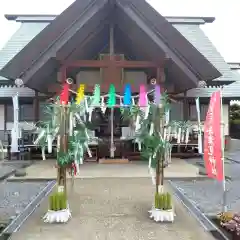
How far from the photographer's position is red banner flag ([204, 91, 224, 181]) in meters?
4.96

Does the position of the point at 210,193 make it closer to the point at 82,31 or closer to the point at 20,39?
the point at 82,31

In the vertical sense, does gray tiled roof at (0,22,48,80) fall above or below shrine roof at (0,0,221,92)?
above

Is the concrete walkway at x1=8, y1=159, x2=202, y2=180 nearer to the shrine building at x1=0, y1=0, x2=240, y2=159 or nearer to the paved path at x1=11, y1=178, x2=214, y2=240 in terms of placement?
the shrine building at x1=0, y1=0, x2=240, y2=159

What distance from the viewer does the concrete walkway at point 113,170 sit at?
385 inches

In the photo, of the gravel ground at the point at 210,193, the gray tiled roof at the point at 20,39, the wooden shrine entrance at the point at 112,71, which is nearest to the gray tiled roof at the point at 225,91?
the wooden shrine entrance at the point at 112,71

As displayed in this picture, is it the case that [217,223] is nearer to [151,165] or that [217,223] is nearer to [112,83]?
[151,165]

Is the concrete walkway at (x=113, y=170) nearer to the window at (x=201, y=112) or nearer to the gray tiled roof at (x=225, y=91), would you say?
the window at (x=201, y=112)

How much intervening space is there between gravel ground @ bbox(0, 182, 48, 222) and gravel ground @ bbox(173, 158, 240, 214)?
339 centimetres

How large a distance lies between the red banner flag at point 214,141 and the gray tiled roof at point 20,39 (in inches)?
528

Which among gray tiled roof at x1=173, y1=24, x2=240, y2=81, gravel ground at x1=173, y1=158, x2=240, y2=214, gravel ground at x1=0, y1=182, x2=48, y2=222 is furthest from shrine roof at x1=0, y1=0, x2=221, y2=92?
gray tiled roof at x1=173, y1=24, x2=240, y2=81

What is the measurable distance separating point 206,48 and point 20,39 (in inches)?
396

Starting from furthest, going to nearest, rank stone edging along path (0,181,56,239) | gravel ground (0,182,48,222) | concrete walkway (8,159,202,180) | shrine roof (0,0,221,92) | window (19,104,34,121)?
1. window (19,104,34,121)
2. shrine roof (0,0,221,92)
3. concrete walkway (8,159,202,180)
4. gravel ground (0,182,48,222)
5. stone edging along path (0,181,56,239)

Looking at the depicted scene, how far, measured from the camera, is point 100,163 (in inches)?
482

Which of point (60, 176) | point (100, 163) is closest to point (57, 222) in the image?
point (60, 176)
